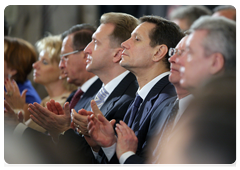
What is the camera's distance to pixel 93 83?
2.98 metres

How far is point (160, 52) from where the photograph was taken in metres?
2.01

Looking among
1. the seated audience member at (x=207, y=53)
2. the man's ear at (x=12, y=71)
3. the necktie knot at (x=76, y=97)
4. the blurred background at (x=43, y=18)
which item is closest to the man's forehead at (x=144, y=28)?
the seated audience member at (x=207, y=53)

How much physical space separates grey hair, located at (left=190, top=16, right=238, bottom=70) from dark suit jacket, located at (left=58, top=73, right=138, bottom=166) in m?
0.98

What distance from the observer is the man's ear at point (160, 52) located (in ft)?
6.57

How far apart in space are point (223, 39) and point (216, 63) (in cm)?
11

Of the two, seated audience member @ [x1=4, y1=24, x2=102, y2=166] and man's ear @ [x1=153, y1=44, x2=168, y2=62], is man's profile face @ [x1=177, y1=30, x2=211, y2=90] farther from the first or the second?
seated audience member @ [x1=4, y1=24, x2=102, y2=166]

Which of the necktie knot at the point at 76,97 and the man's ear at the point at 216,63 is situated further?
the necktie knot at the point at 76,97

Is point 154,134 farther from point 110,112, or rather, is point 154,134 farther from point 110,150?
point 110,112

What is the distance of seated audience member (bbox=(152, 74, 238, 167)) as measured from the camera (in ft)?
3.83

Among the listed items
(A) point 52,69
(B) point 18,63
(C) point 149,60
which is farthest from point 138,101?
(B) point 18,63

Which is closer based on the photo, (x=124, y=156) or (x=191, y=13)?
(x=124, y=156)

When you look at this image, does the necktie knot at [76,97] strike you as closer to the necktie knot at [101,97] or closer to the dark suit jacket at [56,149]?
the dark suit jacket at [56,149]

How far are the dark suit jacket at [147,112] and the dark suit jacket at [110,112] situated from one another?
0.16m
